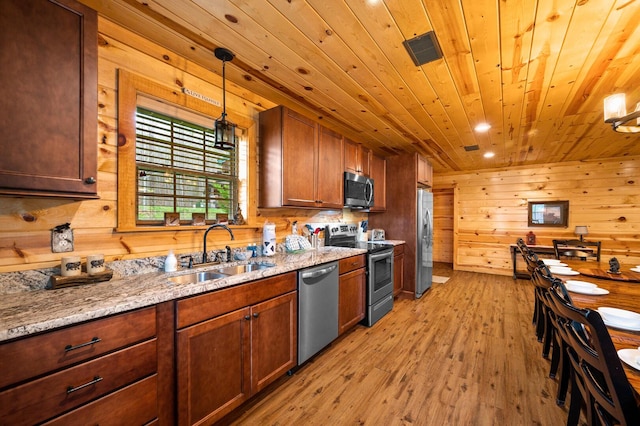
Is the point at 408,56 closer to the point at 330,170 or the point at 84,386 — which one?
the point at 330,170

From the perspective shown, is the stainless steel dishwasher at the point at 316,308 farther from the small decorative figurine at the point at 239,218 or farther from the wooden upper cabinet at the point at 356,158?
the wooden upper cabinet at the point at 356,158

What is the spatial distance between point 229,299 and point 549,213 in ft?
21.8

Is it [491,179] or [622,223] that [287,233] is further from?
[622,223]

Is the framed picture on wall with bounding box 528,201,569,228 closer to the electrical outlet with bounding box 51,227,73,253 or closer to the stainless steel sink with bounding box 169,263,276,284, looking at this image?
the stainless steel sink with bounding box 169,263,276,284

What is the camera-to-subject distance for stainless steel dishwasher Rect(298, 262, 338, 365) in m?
2.19

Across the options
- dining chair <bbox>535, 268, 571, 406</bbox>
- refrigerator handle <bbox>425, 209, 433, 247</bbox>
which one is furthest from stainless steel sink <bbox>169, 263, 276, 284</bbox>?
refrigerator handle <bbox>425, 209, 433, 247</bbox>

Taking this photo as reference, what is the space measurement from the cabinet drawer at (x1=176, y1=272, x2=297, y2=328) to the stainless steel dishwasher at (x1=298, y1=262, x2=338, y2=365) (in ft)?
0.59

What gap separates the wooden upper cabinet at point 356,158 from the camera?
11.4ft

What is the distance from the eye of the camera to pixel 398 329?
313cm

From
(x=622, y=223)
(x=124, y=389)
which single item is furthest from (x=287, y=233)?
(x=622, y=223)

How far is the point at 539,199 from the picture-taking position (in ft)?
18.5

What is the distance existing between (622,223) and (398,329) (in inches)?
205

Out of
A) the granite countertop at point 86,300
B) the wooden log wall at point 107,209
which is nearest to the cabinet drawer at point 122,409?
the granite countertop at point 86,300

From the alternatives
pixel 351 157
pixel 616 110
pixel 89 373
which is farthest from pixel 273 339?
pixel 616 110
